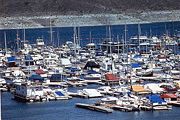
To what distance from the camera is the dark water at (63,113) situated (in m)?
40.1

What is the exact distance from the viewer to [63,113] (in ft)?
135

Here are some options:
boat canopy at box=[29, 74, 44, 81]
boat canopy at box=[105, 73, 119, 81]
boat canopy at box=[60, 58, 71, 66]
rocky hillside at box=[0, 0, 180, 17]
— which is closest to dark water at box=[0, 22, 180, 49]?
rocky hillside at box=[0, 0, 180, 17]

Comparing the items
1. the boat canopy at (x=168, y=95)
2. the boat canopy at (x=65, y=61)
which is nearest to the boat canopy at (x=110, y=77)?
the boat canopy at (x=168, y=95)

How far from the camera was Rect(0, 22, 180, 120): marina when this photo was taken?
136 feet

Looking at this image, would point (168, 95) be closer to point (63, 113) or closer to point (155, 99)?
point (155, 99)

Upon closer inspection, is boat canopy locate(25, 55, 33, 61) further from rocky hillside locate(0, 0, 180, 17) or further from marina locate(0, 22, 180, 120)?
rocky hillside locate(0, 0, 180, 17)

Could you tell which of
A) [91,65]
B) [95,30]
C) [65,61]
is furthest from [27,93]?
[95,30]

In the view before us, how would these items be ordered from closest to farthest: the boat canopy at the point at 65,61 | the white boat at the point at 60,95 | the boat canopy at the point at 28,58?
1. the white boat at the point at 60,95
2. the boat canopy at the point at 65,61
3. the boat canopy at the point at 28,58

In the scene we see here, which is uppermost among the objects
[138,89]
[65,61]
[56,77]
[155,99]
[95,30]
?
[95,30]

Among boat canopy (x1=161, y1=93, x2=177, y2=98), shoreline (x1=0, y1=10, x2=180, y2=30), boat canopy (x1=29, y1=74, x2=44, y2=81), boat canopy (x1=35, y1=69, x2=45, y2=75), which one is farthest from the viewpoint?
shoreline (x1=0, y1=10, x2=180, y2=30)

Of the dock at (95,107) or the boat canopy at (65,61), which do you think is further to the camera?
the boat canopy at (65,61)

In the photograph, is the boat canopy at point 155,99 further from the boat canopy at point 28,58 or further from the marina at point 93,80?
the boat canopy at point 28,58

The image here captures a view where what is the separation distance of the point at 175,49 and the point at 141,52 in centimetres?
372

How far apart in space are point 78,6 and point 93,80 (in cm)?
6350
